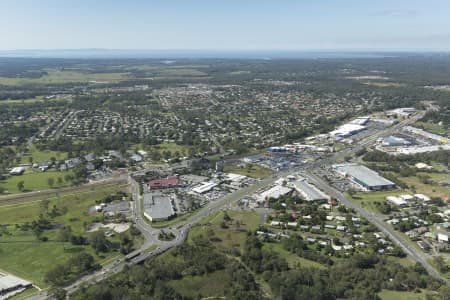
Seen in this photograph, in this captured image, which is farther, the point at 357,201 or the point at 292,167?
the point at 292,167

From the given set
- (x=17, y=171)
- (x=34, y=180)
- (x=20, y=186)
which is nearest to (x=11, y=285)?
(x=20, y=186)

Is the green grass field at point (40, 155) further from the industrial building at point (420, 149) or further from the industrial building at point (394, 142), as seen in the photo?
the industrial building at point (420, 149)

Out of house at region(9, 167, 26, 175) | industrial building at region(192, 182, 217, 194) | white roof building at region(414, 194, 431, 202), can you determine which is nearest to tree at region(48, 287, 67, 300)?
industrial building at region(192, 182, 217, 194)

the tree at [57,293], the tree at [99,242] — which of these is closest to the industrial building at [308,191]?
the tree at [99,242]

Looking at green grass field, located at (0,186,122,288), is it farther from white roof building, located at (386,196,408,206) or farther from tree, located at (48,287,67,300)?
white roof building, located at (386,196,408,206)

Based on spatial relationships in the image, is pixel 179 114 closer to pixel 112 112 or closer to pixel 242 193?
pixel 112 112

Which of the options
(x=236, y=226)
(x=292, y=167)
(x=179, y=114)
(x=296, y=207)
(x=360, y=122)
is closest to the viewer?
(x=236, y=226)

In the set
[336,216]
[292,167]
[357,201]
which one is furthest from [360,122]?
[336,216]
